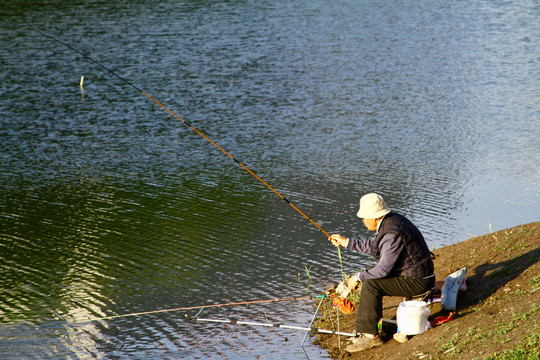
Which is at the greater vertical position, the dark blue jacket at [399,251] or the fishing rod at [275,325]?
the dark blue jacket at [399,251]

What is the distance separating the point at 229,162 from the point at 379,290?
6636 mm

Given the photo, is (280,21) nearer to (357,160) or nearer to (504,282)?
(357,160)

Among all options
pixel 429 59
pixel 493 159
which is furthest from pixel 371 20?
pixel 493 159

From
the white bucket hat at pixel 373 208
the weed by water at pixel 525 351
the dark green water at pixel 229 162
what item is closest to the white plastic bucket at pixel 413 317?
the white bucket hat at pixel 373 208

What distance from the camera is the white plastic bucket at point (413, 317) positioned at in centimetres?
499

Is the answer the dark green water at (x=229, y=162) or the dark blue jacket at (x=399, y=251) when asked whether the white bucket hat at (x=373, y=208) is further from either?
the dark green water at (x=229, y=162)

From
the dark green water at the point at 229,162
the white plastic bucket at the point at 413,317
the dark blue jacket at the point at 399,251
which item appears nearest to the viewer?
the white plastic bucket at the point at 413,317

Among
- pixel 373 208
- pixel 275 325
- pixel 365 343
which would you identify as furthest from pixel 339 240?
pixel 275 325

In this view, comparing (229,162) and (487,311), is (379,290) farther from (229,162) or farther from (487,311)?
(229,162)

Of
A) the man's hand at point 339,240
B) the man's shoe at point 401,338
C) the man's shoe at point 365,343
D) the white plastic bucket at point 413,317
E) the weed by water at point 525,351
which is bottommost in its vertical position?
the man's shoe at point 365,343

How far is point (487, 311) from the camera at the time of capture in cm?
512

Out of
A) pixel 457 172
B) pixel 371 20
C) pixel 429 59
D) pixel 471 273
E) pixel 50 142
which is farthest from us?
pixel 371 20

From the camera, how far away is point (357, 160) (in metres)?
11.4

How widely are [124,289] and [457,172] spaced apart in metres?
6.05
